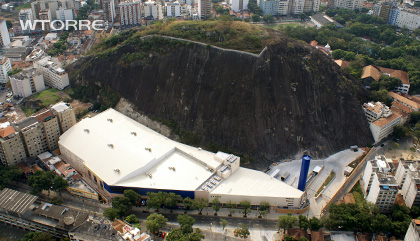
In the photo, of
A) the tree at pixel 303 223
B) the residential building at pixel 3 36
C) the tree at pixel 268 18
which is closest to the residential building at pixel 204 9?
the tree at pixel 268 18

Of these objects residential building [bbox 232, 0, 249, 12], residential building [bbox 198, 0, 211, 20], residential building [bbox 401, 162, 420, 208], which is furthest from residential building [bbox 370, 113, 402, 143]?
residential building [bbox 232, 0, 249, 12]

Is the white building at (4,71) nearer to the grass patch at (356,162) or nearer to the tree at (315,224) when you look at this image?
the tree at (315,224)

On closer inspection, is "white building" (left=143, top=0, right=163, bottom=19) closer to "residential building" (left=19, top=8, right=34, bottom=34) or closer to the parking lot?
"residential building" (left=19, top=8, right=34, bottom=34)

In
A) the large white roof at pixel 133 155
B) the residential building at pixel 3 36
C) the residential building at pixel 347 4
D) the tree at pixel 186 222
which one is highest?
the residential building at pixel 347 4

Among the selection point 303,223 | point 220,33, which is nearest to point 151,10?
point 220,33

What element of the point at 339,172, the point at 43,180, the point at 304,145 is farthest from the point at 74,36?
the point at 339,172

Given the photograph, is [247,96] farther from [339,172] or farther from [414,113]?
[414,113]
